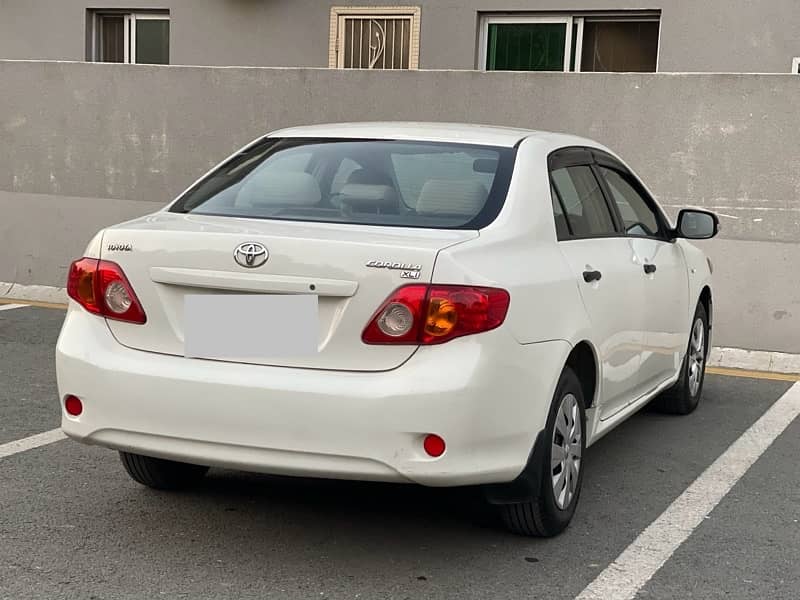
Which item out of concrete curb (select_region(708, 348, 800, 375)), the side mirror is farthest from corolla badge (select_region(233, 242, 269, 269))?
concrete curb (select_region(708, 348, 800, 375))

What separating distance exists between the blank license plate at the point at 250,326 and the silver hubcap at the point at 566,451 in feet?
3.43

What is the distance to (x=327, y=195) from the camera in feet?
14.9

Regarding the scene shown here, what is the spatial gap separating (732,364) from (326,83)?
3.94 meters

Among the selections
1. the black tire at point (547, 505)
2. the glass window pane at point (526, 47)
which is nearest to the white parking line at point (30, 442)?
the black tire at point (547, 505)

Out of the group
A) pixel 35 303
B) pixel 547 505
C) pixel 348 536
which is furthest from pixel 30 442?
pixel 35 303

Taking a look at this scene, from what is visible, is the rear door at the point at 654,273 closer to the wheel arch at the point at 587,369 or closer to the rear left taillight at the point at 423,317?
the wheel arch at the point at 587,369

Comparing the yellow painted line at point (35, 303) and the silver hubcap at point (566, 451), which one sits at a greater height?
the silver hubcap at point (566, 451)

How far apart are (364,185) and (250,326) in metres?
0.93

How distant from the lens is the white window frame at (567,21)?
492 inches

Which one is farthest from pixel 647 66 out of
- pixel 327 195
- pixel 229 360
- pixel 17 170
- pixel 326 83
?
pixel 229 360

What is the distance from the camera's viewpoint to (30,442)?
18.5ft

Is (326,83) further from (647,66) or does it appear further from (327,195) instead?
(327,195)

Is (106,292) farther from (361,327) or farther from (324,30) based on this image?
(324,30)

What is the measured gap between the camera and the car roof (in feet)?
16.0
